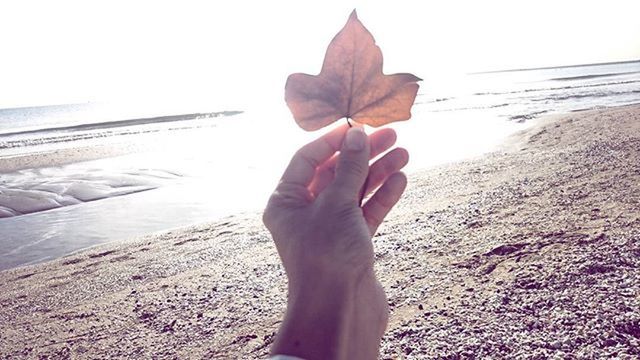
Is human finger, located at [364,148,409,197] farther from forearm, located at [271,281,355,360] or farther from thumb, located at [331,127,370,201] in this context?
→ forearm, located at [271,281,355,360]

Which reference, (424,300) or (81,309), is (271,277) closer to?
(424,300)

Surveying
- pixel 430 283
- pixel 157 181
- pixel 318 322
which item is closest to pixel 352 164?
pixel 318 322

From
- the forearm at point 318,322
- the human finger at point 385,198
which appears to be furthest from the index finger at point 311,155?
the forearm at point 318,322

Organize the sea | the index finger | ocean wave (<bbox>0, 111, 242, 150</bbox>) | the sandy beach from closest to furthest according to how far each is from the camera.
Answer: the index finger, the sandy beach, the sea, ocean wave (<bbox>0, 111, 242, 150</bbox>)

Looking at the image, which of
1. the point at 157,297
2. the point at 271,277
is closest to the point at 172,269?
the point at 157,297

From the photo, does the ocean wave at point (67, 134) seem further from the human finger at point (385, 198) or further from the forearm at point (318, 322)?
the forearm at point (318, 322)

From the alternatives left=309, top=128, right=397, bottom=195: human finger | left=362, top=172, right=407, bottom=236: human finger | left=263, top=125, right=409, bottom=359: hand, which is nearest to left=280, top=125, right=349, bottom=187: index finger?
left=263, top=125, right=409, bottom=359: hand

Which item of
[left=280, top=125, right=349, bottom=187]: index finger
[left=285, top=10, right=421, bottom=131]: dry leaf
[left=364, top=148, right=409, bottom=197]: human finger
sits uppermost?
[left=285, top=10, right=421, bottom=131]: dry leaf

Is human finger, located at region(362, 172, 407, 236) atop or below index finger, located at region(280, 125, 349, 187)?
below

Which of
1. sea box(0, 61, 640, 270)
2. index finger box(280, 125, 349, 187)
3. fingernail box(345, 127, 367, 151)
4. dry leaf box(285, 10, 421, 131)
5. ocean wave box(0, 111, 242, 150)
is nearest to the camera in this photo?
dry leaf box(285, 10, 421, 131)
